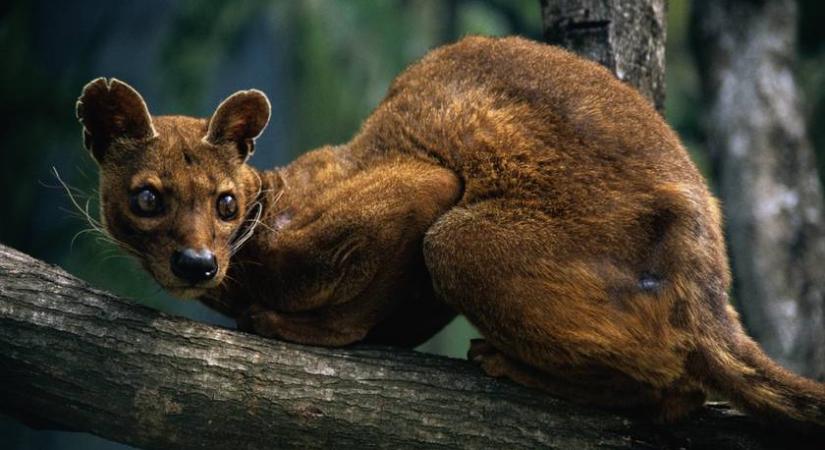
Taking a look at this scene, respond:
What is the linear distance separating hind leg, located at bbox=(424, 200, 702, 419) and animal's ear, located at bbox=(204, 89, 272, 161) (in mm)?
1131

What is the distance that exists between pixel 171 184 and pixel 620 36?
2.64 m

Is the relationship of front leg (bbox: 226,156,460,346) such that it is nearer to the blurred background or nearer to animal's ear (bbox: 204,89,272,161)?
animal's ear (bbox: 204,89,272,161)

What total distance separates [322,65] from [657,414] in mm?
8773

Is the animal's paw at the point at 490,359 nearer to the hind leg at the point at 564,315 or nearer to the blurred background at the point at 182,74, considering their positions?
the hind leg at the point at 564,315

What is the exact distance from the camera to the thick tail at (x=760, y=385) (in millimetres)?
3646

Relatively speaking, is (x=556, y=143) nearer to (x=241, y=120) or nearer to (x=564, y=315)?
(x=564, y=315)

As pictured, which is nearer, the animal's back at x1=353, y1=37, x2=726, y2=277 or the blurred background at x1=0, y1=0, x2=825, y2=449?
the animal's back at x1=353, y1=37, x2=726, y2=277

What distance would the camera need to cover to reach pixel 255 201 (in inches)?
174

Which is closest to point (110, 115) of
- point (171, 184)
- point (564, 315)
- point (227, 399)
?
point (171, 184)

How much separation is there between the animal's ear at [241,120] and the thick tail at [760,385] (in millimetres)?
2250

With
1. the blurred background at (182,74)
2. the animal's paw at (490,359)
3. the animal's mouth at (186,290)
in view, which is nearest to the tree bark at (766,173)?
the blurred background at (182,74)

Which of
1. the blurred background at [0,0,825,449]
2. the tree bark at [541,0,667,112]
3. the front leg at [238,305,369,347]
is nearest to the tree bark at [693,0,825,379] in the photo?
the blurred background at [0,0,825,449]

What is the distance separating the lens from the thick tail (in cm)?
365

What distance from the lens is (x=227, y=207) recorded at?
4230 mm
